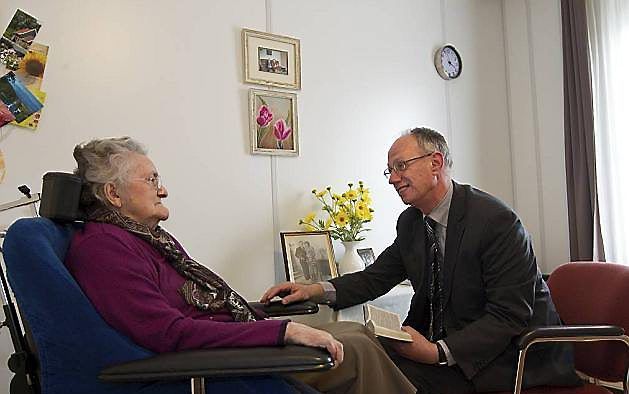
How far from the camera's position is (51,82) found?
2.51 meters

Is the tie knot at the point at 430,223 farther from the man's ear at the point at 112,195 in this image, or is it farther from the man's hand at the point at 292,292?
the man's ear at the point at 112,195

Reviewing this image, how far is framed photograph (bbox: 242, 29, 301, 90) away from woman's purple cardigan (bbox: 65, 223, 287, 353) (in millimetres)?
1674

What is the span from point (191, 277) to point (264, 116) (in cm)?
148

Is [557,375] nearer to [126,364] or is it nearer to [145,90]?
A: [126,364]

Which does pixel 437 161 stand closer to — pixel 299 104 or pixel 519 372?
→ pixel 519 372

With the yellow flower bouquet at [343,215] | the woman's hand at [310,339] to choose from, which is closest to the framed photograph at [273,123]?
the yellow flower bouquet at [343,215]

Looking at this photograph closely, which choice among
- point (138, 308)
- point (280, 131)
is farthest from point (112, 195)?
point (280, 131)

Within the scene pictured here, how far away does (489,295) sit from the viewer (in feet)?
6.37

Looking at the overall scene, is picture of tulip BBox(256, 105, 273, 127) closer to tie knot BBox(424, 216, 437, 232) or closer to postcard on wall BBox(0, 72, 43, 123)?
postcard on wall BBox(0, 72, 43, 123)

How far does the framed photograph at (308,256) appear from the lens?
2.96 metres

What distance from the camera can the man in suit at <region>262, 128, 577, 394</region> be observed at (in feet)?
6.12

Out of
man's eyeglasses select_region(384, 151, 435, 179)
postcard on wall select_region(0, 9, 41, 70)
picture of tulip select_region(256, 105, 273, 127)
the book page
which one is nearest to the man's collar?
man's eyeglasses select_region(384, 151, 435, 179)

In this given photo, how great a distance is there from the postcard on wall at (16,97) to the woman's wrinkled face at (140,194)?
2.80 ft

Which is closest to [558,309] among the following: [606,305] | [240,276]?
[606,305]
